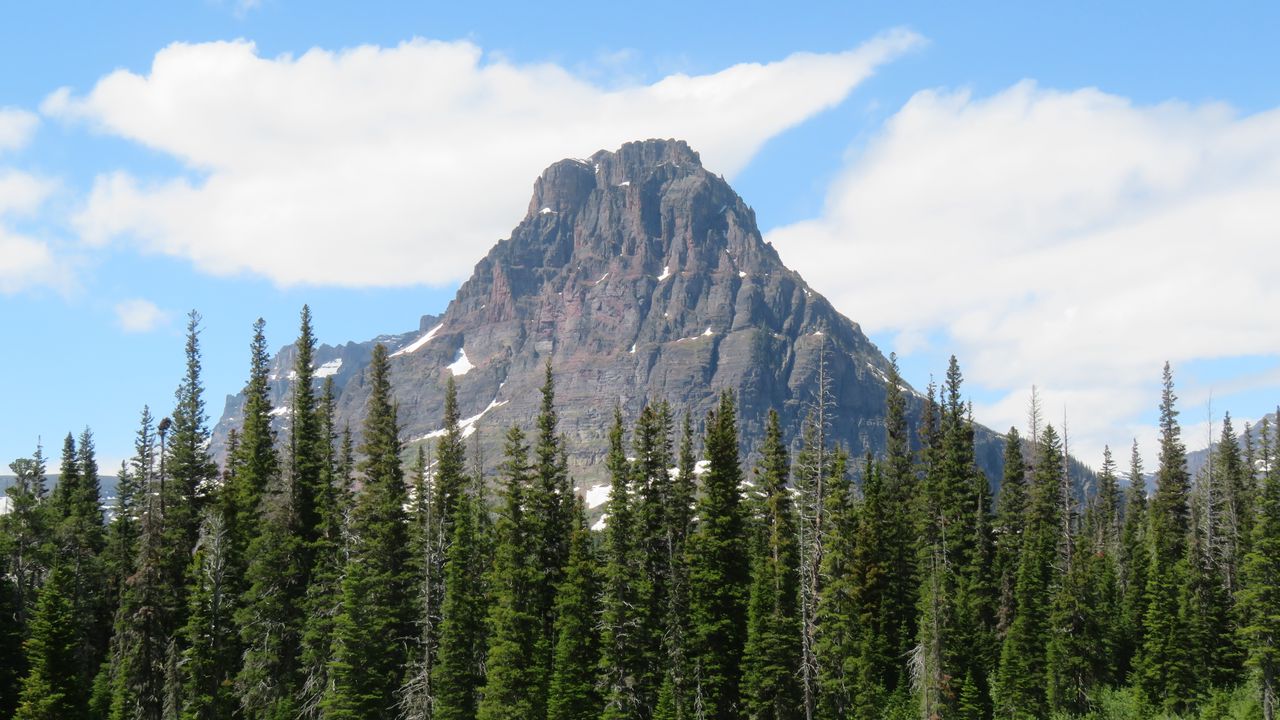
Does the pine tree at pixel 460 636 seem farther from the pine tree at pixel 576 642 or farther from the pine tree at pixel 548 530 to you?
the pine tree at pixel 576 642

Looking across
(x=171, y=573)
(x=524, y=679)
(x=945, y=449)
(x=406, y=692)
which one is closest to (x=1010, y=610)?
(x=945, y=449)

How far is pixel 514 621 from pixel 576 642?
4.21 m

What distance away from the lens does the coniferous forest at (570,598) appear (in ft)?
216

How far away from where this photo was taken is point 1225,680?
8106 cm

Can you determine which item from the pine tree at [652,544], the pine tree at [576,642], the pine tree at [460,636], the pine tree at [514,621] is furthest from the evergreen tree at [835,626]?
the pine tree at [460,636]

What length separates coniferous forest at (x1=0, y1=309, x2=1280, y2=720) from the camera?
216 feet

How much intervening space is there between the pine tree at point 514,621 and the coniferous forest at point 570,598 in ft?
0.56

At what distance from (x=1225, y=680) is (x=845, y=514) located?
3398 centimetres

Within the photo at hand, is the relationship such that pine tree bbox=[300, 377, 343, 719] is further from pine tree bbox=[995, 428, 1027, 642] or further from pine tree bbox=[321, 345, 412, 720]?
pine tree bbox=[995, 428, 1027, 642]

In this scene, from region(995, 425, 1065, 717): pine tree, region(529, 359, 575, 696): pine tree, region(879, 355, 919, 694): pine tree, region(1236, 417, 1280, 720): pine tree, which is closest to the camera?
region(1236, 417, 1280, 720): pine tree

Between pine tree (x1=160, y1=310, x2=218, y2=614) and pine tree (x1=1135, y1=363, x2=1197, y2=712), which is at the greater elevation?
pine tree (x1=160, y1=310, x2=218, y2=614)

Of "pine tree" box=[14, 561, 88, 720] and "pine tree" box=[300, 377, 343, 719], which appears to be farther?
"pine tree" box=[300, 377, 343, 719]

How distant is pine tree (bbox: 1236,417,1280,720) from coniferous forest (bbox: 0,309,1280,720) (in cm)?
21

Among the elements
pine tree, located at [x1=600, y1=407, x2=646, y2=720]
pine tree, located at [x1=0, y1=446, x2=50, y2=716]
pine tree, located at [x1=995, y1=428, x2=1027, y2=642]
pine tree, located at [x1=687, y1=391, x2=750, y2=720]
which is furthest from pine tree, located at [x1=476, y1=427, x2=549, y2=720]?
pine tree, located at [x1=995, y1=428, x2=1027, y2=642]
